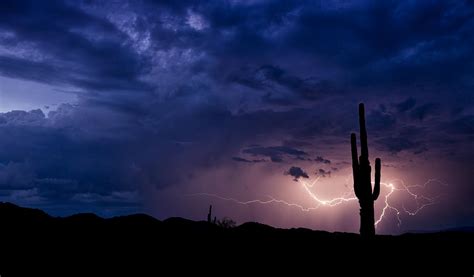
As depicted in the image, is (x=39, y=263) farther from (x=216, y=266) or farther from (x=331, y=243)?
(x=331, y=243)

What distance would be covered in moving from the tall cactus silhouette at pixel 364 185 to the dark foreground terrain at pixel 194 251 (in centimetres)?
148

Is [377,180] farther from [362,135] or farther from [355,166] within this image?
[362,135]

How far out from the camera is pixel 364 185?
18062 millimetres

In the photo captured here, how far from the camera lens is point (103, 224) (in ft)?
51.4

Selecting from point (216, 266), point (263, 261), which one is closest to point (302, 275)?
point (263, 261)

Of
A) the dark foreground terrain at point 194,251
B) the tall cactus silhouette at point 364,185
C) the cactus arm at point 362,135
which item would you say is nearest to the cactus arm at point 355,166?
the tall cactus silhouette at point 364,185

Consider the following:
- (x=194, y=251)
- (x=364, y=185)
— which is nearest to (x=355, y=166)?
(x=364, y=185)

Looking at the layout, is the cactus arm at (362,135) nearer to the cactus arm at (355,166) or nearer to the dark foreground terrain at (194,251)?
the cactus arm at (355,166)

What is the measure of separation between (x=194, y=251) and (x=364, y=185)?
26.8ft

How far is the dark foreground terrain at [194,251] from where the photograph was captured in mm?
11820

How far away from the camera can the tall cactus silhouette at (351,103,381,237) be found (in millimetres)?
17833

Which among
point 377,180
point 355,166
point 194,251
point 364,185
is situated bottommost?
point 194,251

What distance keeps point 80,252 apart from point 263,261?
5188 millimetres

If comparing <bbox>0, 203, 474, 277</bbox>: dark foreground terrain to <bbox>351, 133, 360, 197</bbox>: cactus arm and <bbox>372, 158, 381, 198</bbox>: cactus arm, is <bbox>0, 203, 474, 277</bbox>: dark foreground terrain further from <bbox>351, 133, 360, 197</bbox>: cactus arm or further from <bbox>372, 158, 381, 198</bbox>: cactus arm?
<bbox>351, 133, 360, 197</bbox>: cactus arm
